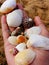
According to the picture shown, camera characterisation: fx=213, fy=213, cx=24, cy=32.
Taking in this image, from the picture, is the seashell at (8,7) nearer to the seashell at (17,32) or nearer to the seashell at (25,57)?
the seashell at (17,32)

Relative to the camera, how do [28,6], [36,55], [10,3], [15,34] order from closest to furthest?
[36,55] < [15,34] < [10,3] < [28,6]

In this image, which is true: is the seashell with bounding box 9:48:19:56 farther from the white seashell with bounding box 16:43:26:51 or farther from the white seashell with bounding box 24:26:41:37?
the white seashell with bounding box 24:26:41:37

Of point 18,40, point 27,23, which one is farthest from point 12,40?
point 27,23

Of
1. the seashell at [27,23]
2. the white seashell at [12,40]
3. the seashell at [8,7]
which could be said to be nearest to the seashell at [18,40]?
the white seashell at [12,40]

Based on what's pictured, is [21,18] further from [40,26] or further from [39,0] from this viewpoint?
[39,0]

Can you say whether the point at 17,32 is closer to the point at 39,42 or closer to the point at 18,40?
the point at 18,40

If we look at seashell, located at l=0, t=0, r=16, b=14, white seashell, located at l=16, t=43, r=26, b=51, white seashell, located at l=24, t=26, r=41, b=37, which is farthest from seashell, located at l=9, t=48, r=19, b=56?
seashell, located at l=0, t=0, r=16, b=14

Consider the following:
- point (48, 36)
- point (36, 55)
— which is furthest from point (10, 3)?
point (36, 55)
